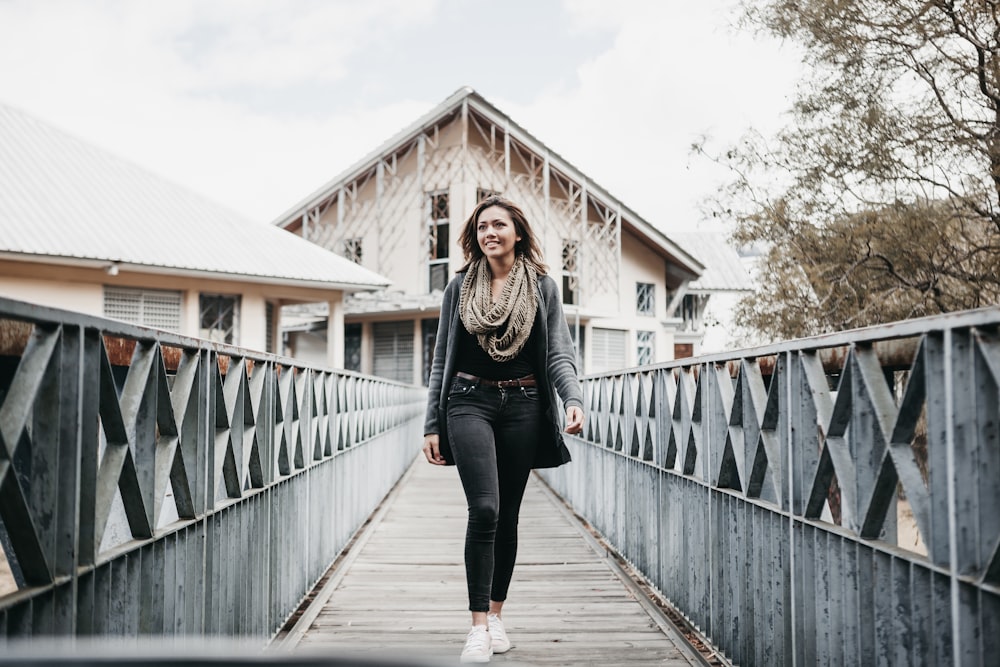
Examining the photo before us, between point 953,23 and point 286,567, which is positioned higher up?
point 953,23

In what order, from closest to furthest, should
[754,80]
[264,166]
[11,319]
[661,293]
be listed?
[11,319] < [754,80] < [661,293] < [264,166]

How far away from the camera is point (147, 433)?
9.02ft

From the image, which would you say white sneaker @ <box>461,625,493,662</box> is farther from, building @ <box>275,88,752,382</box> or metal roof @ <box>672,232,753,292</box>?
metal roof @ <box>672,232,753,292</box>

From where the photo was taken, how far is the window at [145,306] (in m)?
16.5

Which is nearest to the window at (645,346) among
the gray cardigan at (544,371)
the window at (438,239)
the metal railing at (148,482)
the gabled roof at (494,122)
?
the gabled roof at (494,122)

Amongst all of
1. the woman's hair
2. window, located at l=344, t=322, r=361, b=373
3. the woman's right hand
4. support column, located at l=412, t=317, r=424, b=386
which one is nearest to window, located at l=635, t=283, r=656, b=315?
support column, located at l=412, t=317, r=424, b=386

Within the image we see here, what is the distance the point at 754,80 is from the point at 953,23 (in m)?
2.93

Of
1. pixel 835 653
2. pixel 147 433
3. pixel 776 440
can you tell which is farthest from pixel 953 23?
pixel 147 433

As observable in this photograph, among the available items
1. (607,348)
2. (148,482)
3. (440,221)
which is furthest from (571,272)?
(148,482)

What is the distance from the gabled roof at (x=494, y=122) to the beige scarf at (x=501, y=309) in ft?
63.1

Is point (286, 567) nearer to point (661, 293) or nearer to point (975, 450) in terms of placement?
point (975, 450)

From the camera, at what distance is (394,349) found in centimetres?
2494

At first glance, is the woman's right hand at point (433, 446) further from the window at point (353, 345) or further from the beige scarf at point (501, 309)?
the window at point (353, 345)

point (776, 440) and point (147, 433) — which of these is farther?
point (776, 440)
